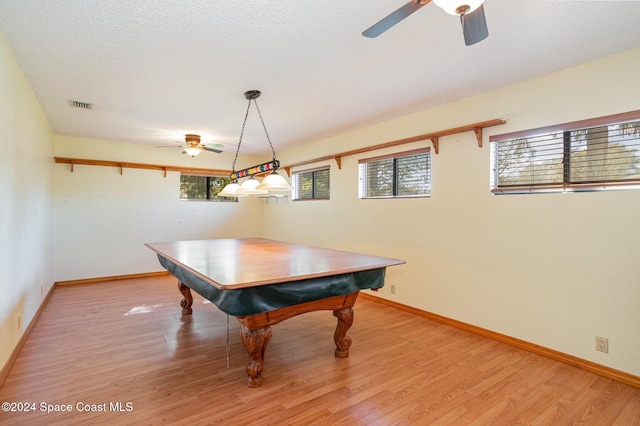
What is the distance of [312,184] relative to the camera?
595 centimetres

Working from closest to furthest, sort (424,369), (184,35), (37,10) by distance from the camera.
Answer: (37,10) < (184,35) < (424,369)

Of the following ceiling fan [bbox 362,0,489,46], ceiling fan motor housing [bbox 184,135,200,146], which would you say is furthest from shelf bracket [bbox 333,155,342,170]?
ceiling fan [bbox 362,0,489,46]

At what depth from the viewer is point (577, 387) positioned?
230 centimetres

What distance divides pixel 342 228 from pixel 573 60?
337 cm

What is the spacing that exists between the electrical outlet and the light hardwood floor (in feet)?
0.71

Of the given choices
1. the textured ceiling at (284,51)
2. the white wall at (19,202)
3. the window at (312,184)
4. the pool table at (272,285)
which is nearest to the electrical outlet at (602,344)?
the pool table at (272,285)

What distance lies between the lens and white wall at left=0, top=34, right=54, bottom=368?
2334 mm

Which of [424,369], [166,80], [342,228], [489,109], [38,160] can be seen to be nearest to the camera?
[424,369]

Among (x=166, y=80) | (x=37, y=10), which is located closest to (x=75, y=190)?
(x=166, y=80)

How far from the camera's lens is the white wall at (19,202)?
2334 millimetres

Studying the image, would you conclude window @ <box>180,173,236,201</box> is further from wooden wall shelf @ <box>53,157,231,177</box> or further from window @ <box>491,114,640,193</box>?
window @ <box>491,114,640,193</box>

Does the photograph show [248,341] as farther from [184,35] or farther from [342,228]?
[342,228]

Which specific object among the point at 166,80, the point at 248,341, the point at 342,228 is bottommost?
the point at 248,341

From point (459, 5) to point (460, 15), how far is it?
84 millimetres
